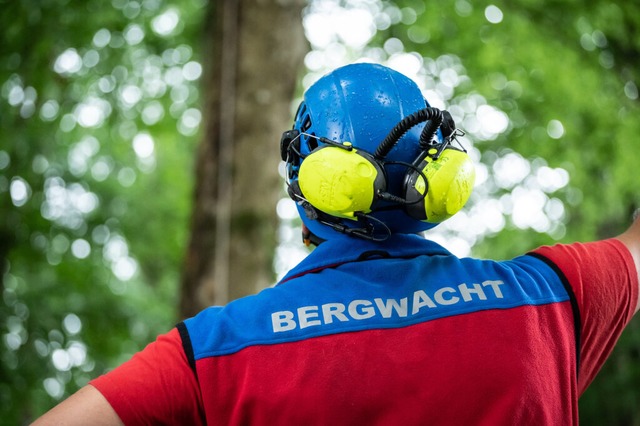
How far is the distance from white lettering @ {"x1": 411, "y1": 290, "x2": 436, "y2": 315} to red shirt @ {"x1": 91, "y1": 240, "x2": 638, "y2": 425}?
4 centimetres

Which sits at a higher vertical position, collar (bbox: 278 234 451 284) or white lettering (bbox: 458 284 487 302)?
collar (bbox: 278 234 451 284)

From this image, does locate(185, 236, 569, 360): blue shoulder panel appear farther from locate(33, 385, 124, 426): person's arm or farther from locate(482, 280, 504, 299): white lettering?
locate(33, 385, 124, 426): person's arm

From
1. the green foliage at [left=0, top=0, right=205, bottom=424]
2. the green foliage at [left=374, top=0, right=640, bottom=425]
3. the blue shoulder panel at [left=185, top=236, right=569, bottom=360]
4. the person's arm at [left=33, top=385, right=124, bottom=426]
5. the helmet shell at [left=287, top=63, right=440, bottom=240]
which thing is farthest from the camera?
the green foliage at [left=374, top=0, right=640, bottom=425]

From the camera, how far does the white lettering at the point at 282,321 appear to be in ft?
5.38

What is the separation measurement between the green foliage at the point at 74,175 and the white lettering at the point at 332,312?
3.96 m

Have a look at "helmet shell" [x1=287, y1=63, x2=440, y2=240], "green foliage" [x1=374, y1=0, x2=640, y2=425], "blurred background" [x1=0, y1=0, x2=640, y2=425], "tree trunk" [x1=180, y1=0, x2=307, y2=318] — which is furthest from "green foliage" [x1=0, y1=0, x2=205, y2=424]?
"helmet shell" [x1=287, y1=63, x2=440, y2=240]

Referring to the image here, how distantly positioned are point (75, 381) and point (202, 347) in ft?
21.6

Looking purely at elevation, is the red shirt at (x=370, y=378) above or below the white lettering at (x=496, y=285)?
below

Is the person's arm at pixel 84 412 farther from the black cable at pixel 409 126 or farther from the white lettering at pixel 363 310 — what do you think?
the black cable at pixel 409 126

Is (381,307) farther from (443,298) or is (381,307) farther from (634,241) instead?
(634,241)

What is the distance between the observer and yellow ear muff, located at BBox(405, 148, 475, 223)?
175cm

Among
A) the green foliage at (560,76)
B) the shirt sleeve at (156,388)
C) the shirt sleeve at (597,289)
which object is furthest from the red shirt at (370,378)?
the green foliage at (560,76)

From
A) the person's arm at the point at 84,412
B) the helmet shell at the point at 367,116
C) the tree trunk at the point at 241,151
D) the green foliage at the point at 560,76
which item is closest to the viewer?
the person's arm at the point at 84,412

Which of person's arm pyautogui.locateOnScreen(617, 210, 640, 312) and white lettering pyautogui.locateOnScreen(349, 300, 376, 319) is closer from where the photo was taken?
white lettering pyautogui.locateOnScreen(349, 300, 376, 319)
